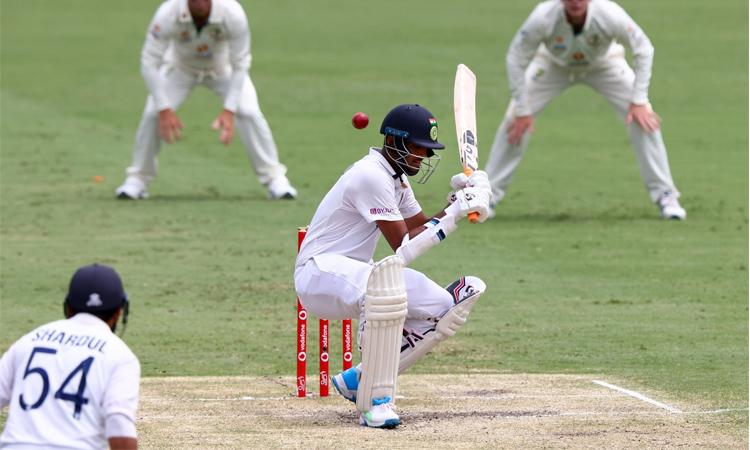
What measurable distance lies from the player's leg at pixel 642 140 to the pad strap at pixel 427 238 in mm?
7466

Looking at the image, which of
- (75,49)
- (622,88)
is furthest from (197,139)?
(75,49)

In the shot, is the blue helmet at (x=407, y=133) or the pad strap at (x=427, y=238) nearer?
the pad strap at (x=427, y=238)

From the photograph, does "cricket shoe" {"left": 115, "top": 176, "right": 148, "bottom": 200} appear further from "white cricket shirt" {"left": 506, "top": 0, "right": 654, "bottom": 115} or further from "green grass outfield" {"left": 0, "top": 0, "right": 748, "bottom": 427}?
"white cricket shirt" {"left": 506, "top": 0, "right": 654, "bottom": 115}

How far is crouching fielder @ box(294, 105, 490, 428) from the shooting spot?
289 inches

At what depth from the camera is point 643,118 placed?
14.4 m

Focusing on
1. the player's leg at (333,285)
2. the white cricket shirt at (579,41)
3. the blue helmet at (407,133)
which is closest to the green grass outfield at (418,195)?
the white cricket shirt at (579,41)

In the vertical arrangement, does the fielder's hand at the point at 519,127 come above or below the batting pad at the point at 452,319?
below

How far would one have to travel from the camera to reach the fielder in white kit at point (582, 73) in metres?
13.9

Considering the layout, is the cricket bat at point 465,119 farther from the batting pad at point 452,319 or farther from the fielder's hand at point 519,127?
the fielder's hand at point 519,127

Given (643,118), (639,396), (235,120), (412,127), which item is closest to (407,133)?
(412,127)

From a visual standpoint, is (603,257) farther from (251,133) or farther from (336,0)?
(336,0)

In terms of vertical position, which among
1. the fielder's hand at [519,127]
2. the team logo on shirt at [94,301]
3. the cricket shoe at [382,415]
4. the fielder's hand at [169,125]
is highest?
the team logo on shirt at [94,301]

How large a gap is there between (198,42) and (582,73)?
3717 mm

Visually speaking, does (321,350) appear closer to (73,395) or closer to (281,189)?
(73,395)
